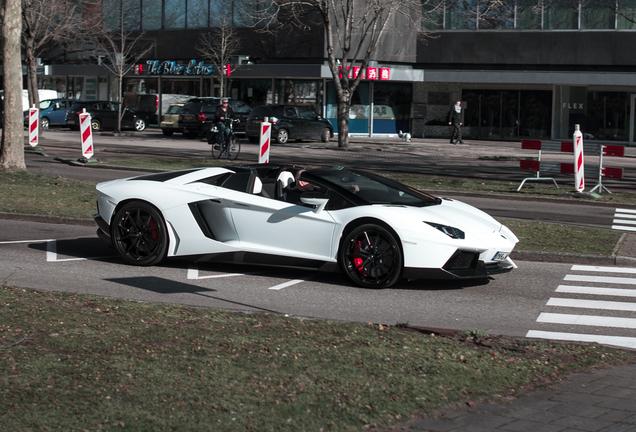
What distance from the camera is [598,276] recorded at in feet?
28.0

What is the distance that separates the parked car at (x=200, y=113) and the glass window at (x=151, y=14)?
1220cm

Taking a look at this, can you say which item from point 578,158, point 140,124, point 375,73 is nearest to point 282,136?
point 375,73

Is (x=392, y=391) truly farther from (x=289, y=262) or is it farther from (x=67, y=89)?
(x=67, y=89)

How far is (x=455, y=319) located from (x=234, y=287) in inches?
90.6

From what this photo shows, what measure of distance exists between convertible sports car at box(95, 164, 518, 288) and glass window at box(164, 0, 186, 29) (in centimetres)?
3693

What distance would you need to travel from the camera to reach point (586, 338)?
6.03 metres

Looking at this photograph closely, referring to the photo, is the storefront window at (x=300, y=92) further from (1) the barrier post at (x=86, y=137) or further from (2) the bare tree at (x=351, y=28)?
(1) the barrier post at (x=86, y=137)

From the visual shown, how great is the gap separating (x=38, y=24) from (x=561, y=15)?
24.6 metres

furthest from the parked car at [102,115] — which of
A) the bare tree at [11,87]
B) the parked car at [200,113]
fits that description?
the bare tree at [11,87]

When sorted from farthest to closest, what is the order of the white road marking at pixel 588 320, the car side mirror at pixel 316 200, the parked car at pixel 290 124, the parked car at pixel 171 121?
the parked car at pixel 171 121, the parked car at pixel 290 124, the car side mirror at pixel 316 200, the white road marking at pixel 588 320

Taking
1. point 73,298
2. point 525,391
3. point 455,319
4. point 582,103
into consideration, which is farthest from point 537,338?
point 582,103

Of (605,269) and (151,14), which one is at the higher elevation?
(151,14)

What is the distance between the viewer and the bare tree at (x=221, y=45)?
39688 millimetres

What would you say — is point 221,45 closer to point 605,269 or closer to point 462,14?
point 462,14
